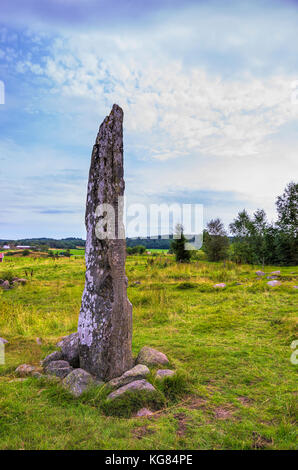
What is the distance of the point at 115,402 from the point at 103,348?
1.19 metres

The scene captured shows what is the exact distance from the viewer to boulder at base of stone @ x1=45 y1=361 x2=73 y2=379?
570 cm

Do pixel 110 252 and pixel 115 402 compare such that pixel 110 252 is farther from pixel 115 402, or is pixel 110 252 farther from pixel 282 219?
pixel 282 219

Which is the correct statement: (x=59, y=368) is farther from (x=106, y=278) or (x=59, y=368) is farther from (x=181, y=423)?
(x=181, y=423)

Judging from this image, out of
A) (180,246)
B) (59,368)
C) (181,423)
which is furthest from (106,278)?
(180,246)

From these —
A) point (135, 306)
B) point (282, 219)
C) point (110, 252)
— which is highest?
point (282, 219)

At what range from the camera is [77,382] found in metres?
5.11

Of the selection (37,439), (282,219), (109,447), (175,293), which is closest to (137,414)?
(109,447)

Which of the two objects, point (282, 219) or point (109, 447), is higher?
point (282, 219)

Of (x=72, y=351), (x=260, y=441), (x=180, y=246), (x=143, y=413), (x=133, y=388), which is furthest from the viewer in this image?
(x=180, y=246)

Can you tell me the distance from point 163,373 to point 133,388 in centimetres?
91

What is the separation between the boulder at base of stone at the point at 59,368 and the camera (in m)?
5.70

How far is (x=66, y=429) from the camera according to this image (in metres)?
4.01

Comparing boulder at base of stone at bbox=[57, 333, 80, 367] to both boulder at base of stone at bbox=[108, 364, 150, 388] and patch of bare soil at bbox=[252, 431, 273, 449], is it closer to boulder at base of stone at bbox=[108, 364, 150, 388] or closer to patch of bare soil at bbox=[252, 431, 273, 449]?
boulder at base of stone at bbox=[108, 364, 150, 388]
